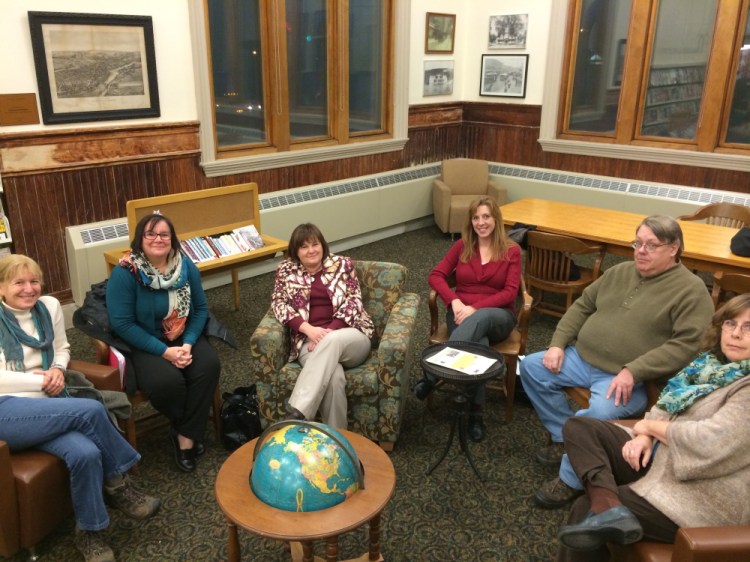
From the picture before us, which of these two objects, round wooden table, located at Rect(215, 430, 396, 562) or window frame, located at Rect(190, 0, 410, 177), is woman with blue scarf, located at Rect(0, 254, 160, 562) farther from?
window frame, located at Rect(190, 0, 410, 177)

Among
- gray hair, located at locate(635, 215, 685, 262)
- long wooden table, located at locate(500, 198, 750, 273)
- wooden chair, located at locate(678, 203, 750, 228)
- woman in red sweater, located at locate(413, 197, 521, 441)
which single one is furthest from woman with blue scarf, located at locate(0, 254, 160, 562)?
wooden chair, located at locate(678, 203, 750, 228)

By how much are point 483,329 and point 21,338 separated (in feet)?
7.13

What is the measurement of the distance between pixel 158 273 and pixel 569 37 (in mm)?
5411

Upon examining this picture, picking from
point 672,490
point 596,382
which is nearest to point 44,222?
point 596,382

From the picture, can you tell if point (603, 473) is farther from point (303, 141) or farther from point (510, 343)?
point (303, 141)

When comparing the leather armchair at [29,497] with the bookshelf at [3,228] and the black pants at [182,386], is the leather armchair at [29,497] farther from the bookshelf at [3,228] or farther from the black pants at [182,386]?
the bookshelf at [3,228]

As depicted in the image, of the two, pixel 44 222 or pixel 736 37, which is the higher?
pixel 736 37

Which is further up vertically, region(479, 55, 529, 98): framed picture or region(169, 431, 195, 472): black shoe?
region(479, 55, 529, 98): framed picture

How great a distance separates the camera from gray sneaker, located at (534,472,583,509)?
109 inches

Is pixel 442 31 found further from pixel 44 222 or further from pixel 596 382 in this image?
pixel 596 382

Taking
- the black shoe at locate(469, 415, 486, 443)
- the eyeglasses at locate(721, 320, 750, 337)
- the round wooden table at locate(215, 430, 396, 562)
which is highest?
the eyeglasses at locate(721, 320, 750, 337)

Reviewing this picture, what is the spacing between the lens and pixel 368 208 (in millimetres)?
6637

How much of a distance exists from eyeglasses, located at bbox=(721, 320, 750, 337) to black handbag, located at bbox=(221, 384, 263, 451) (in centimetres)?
218

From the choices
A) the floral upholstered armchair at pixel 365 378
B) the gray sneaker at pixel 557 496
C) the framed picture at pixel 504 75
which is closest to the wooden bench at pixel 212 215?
the floral upholstered armchair at pixel 365 378
